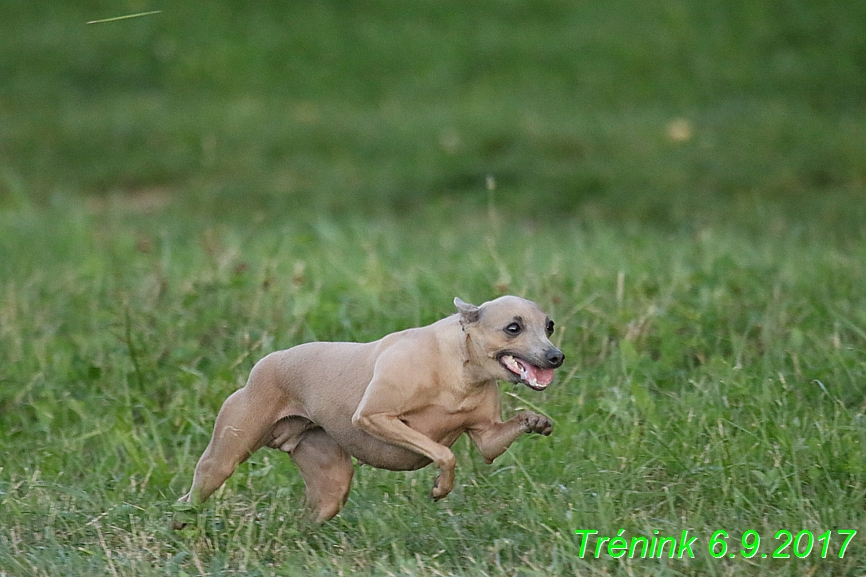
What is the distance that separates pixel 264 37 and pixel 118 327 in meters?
10.1

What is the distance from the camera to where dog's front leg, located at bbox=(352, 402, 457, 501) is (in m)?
3.54

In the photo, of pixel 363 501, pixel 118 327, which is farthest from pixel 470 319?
pixel 118 327

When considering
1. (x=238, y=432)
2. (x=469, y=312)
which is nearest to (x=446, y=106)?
(x=238, y=432)

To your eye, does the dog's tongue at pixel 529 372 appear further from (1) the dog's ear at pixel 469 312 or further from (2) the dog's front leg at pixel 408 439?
(2) the dog's front leg at pixel 408 439

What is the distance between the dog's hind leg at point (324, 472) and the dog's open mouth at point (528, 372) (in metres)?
0.78

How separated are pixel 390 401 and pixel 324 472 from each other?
614 mm

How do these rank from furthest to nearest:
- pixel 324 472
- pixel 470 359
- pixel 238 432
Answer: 1. pixel 324 472
2. pixel 238 432
3. pixel 470 359

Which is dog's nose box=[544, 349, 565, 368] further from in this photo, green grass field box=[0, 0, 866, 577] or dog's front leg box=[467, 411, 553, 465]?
green grass field box=[0, 0, 866, 577]

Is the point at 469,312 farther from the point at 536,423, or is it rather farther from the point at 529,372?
the point at 536,423

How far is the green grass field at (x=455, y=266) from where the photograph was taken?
407 cm

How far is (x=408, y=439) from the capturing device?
3.55 metres

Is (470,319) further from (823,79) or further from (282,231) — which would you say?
(823,79)

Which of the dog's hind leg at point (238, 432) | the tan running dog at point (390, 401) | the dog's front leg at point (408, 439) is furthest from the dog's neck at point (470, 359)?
the dog's hind leg at point (238, 432)

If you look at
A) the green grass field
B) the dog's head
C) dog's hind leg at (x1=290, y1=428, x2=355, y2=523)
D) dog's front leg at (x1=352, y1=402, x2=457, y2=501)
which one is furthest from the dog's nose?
dog's hind leg at (x1=290, y1=428, x2=355, y2=523)
